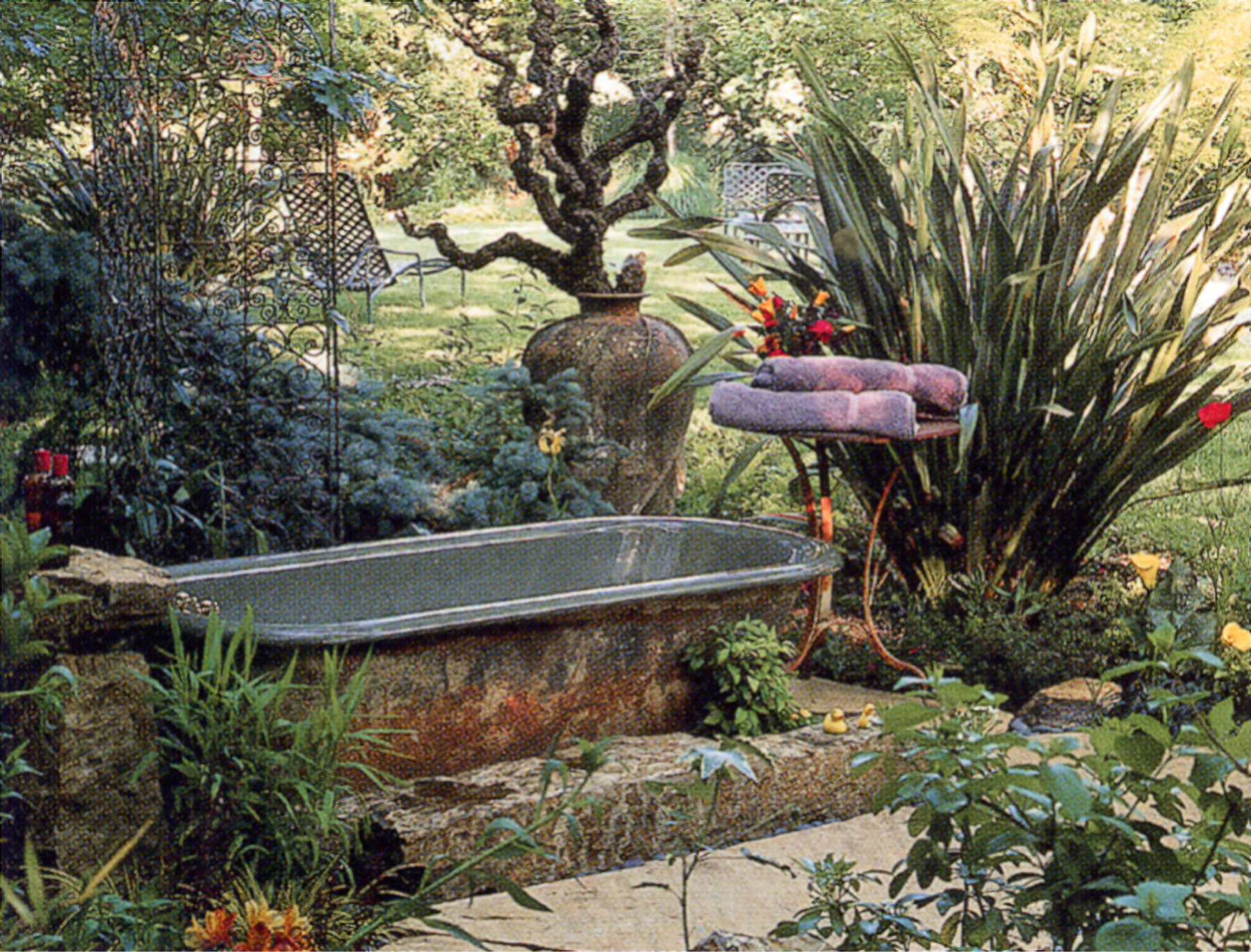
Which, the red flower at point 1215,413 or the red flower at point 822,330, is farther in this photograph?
the red flower at point 822,330

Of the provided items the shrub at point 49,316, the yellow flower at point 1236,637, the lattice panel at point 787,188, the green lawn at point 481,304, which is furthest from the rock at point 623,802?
the lattice panel at point 787,188

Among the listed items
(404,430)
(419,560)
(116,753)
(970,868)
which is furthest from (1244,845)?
(404,430)

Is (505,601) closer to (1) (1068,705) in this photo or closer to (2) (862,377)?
(2) (862,377)

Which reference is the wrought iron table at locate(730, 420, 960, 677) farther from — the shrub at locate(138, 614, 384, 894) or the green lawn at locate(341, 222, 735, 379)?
the green lawn at locate(341, 222, 735, 379)

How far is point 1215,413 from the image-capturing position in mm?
3078

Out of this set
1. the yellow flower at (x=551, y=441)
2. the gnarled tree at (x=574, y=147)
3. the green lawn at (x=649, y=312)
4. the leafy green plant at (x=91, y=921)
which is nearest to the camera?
the leafy green plant at (x=91, y=921)

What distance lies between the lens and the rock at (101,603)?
2.04 metres

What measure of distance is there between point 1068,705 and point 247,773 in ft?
6.28

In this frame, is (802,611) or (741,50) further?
(741,50)

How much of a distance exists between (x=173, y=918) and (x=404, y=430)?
2.31 metres

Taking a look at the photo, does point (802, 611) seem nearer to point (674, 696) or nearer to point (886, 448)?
point (886, 448)

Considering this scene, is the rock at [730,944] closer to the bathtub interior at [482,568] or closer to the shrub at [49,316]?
the bathtub interior at [482,568]

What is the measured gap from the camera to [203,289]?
11.7 feet

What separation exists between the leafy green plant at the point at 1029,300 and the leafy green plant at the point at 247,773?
166cm
